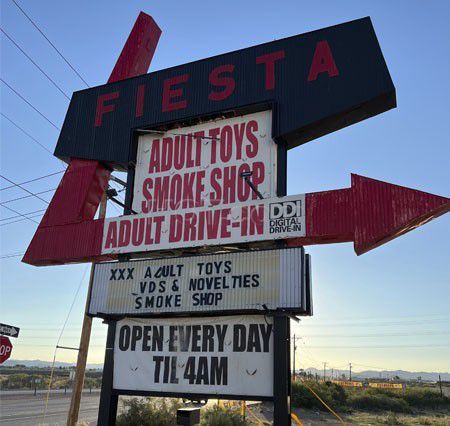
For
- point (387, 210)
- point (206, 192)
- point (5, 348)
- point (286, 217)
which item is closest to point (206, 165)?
point (206, 192)

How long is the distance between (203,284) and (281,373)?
310cm

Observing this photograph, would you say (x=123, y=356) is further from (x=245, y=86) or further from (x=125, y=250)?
(x=245, y=86)

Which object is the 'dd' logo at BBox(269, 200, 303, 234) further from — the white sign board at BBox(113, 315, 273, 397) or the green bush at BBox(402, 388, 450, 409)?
the green bush at BBox(402, 388, 450, 409)

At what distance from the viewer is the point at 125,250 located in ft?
46.3

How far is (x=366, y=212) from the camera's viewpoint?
11617 mm

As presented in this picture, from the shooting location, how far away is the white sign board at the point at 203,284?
11.7 m

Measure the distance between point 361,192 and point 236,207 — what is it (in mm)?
3351

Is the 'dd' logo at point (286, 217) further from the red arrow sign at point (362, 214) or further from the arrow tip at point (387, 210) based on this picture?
the arrow tip at point (387, 210)

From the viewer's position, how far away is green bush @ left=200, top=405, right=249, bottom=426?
1930 centimetres

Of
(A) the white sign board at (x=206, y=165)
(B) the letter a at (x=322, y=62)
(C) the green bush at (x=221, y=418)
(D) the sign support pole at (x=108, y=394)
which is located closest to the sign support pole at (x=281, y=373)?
(A) the white sign board at (x=206, y=165)

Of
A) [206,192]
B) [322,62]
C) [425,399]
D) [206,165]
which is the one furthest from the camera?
[425,399]

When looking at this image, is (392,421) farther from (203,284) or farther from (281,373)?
(203,284)

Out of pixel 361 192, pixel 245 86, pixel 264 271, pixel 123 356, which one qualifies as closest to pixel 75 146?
pixel 245 86

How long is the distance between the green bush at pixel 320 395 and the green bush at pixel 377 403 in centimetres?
94
